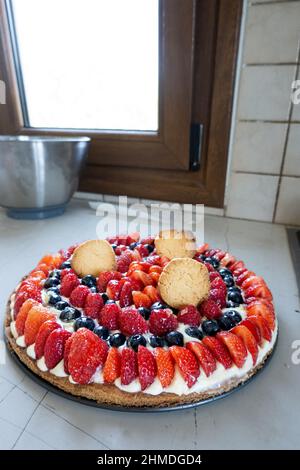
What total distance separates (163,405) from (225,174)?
0.92m

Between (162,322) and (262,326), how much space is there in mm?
178

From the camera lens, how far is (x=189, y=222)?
1.23 metres

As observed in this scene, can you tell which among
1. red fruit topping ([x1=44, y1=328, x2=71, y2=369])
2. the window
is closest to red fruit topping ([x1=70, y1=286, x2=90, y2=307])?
red fruit topping ([x1=44, y1=328, x2=71, y2=369])

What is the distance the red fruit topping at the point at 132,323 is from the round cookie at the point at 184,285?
8 centimetres

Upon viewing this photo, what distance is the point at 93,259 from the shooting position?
73cm

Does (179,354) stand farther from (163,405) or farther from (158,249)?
(158,249)

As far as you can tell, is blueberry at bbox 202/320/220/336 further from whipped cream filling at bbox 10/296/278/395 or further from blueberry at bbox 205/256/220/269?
blueberry at bbox 205/256/220/269

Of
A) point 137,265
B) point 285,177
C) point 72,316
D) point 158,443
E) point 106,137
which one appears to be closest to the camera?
point 158,443

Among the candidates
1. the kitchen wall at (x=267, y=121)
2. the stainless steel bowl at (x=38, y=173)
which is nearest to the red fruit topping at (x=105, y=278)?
the stainless steel bowl at (x=38, y=173)

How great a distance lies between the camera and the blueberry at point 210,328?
56 cm

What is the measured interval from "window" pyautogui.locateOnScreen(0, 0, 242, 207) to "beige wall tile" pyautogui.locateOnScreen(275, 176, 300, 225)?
22 cm

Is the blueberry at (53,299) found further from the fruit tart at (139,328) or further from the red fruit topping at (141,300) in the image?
the red fruit topping at (141,300)

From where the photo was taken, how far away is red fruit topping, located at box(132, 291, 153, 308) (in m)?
0.61

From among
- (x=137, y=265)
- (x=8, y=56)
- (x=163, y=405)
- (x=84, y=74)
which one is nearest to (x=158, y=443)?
(x=163, y=405)
